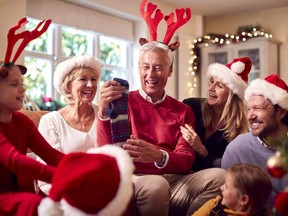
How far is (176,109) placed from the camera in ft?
7.91

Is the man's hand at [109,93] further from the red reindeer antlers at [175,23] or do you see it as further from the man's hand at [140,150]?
the red reindeer antlers at [175,23]

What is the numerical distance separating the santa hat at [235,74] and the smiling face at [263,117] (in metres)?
0.47

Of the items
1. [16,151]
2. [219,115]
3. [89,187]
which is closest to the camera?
Answer: [89,187]

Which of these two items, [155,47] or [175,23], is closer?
[155,47]

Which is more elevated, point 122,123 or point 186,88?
point 186,88

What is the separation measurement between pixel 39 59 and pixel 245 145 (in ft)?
9.85

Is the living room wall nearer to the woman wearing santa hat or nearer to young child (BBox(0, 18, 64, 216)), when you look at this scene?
the woman wearing santa hat

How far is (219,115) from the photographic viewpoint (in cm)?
274

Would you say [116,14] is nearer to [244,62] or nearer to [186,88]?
[186,88]

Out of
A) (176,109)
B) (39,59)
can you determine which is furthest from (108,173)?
(39,59)

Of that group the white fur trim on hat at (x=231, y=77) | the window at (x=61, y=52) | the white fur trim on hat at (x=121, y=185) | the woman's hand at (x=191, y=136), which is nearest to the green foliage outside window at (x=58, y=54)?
the window at (x=61, y=52)

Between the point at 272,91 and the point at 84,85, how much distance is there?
3.11ft

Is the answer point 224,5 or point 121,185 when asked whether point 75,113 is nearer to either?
point 121,185

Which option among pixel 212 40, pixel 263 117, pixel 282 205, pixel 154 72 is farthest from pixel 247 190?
pixel 212 40
